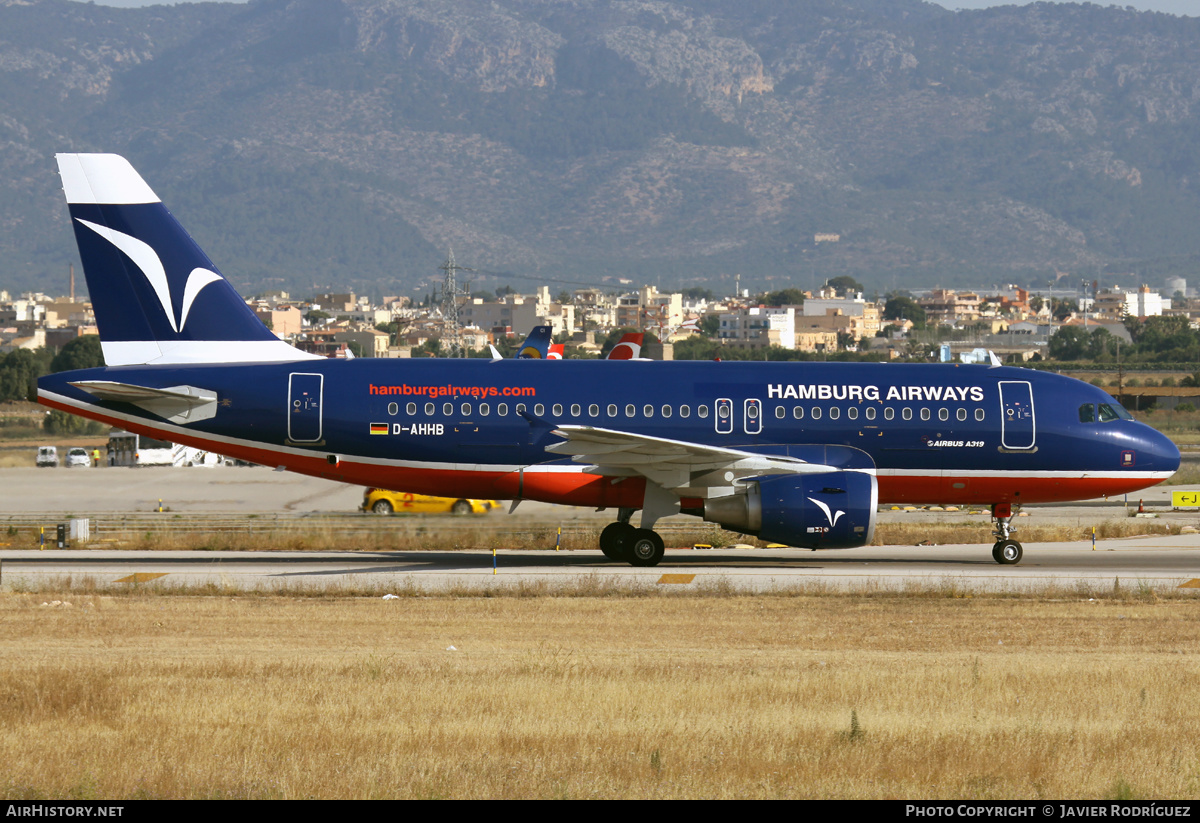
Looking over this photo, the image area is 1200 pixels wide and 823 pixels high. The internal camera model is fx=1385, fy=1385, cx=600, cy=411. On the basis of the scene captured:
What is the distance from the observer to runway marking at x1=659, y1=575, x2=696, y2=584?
27.5 metres

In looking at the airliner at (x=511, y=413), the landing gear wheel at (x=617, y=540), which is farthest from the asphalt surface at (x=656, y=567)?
the airliner at (x=511, y=413)

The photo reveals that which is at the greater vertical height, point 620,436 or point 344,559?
point 620,436

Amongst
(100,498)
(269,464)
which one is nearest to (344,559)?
(269,464)

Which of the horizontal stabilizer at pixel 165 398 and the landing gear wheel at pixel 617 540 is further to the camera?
the landing gear wheel at pixel 617 540

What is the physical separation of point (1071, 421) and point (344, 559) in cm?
1711

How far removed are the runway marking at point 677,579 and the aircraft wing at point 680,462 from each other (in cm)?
229

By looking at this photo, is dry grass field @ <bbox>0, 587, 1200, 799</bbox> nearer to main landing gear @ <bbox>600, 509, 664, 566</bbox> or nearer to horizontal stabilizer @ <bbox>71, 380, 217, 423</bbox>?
main landing gear @ <bbox>600, 509, 664, 566</bbox>

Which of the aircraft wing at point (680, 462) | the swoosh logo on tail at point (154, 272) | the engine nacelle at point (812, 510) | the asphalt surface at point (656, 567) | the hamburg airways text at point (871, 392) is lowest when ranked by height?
the asphalt surface at point (656, 567)

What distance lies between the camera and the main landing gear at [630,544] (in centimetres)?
3078

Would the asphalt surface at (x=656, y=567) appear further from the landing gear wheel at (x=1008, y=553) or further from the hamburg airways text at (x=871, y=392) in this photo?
the hamburg airways text at (x=871, y=392)

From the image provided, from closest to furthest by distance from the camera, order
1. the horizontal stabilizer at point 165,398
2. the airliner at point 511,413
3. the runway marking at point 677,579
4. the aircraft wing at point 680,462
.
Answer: the runway marking at point 677,579 → the aircraft wing at point 680,462 → the horizontal stabilizer at point 165,398 → the airliner at point 511,413

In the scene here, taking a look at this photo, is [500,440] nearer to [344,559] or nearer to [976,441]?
[344,559]

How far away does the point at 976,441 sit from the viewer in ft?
103

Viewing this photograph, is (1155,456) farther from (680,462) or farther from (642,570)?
(642,570)
